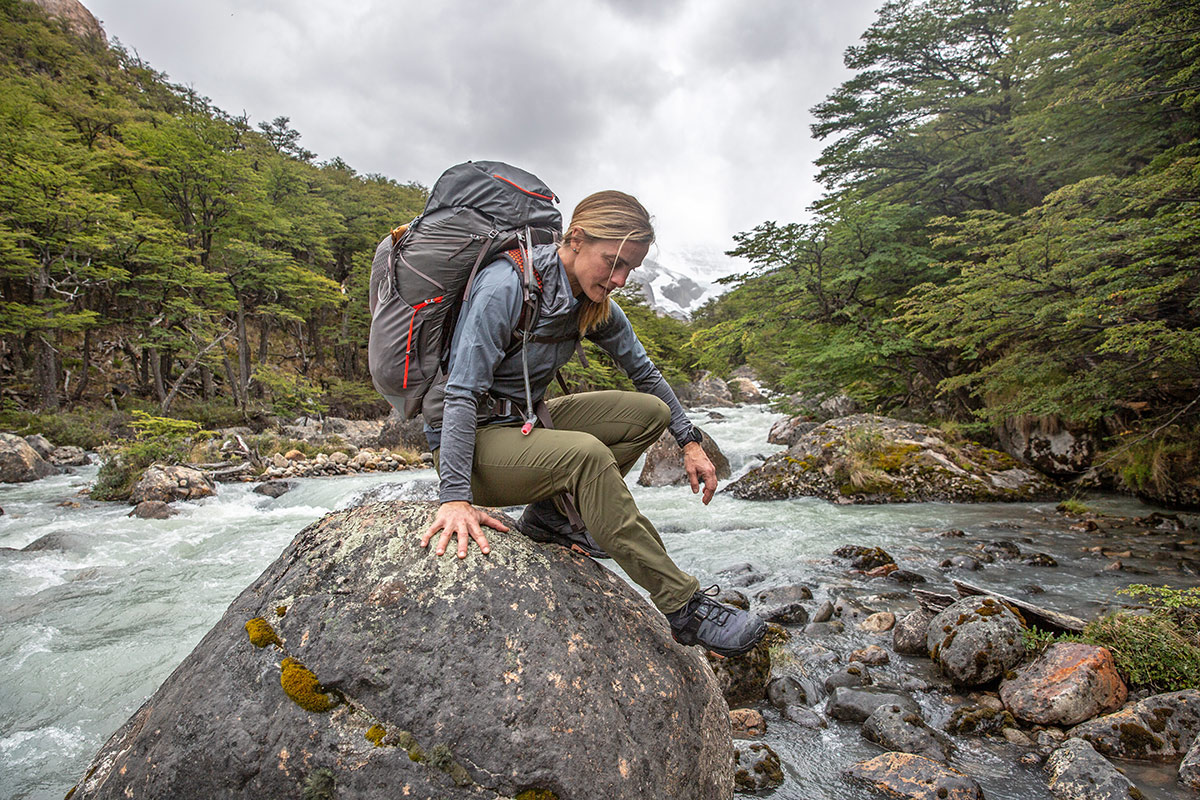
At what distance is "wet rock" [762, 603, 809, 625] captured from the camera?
5.51 metres

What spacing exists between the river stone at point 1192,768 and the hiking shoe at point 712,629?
246 cm

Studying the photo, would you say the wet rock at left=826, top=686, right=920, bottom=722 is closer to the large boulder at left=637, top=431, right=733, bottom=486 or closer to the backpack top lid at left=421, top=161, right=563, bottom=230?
the backpack top lid at left=421, top=161, right=563, bottom=230

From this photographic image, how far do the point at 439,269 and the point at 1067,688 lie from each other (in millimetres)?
4489

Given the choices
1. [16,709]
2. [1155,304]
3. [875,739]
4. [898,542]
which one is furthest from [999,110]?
[16,709]

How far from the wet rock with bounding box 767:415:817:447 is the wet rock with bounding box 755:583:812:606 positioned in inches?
438

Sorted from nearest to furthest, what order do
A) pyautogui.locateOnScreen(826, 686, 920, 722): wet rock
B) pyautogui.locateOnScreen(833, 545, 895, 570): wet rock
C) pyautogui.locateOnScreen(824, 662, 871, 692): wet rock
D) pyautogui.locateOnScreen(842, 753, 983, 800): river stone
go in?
pyautogui.locateOnScreen(842, 753, 983, 800): river stone, pyautogui.locateOnScreen(826, 686, 920, 722): wet rock, pyautogui.locateOnScreen(824, 662, 871, 692): wet rock, pyautogui.locateOnScreen(833, 545, 895, 570): wet rock

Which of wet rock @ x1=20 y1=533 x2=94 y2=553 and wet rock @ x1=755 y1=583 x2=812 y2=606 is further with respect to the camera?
wet rock @ x1=20 y1=533 x2=94 y2=553

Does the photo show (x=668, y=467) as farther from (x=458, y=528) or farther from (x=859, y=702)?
(x=458, y=528)

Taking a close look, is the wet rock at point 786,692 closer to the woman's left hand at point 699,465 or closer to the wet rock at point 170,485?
the woman's left hand at point 699,465

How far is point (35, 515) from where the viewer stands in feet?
33.6

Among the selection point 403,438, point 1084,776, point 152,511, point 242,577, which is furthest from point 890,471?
point 403,438

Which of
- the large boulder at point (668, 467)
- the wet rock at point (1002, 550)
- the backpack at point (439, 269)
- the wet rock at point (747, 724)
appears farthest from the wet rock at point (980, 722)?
the large boulder at point (668, 467)

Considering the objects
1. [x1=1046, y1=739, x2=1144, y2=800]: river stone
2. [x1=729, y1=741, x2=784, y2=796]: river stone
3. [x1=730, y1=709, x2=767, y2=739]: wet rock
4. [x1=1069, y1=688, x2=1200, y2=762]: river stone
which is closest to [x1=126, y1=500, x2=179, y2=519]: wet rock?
[x1=730, y1=709, x2=767, y2=739]: wet rock

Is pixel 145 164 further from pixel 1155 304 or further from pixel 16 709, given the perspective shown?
pixel 1155 304
